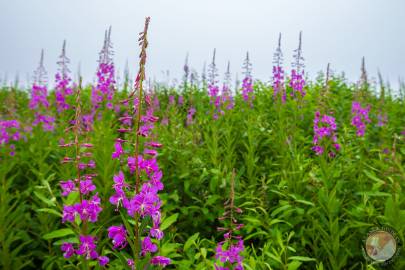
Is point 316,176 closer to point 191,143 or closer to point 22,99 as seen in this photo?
point 191,143

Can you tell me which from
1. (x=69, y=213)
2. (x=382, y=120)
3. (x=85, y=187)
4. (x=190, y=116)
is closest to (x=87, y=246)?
(x=69, y=213)

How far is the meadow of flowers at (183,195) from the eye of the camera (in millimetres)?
2099

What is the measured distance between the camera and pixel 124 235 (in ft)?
6.15

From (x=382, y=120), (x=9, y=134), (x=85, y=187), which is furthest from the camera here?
(x=382, y=120)

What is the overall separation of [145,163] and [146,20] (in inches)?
29.1

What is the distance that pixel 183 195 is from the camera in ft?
14.9

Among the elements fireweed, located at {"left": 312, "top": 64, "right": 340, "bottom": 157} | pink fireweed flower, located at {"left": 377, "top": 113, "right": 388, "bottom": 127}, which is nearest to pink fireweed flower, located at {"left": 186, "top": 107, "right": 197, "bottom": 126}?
fireweed, located at {"left": 312, "top": 64, "right": 340, "bottom": 157}

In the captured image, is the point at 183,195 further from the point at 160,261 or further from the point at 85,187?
the point at 160,261

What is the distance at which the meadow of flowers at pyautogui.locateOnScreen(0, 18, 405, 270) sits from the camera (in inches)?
82.6

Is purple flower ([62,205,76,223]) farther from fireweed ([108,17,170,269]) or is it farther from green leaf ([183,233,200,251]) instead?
green leaf ([183,233,200,251])

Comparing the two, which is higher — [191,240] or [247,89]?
[247,89]

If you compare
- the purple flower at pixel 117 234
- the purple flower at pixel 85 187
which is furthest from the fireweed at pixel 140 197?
the purple flower at pixel 85 187

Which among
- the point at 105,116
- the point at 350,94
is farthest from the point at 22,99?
the point at 350,94

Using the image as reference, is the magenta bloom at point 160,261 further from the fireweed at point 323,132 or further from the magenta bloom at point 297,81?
the magenta bloom at point 297,81
